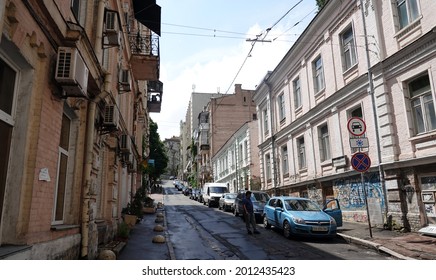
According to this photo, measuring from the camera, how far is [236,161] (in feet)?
110

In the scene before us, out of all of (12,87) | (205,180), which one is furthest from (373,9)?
(205,180)

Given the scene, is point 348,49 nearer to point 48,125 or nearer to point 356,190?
point 356,190

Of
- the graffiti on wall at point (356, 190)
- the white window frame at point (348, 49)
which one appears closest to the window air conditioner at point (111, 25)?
the graffiti on wall at point (356, 190)

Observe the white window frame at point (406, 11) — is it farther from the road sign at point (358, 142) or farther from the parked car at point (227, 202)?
the parked car at point (227, 202)

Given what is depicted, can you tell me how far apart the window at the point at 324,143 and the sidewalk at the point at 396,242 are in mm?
5297

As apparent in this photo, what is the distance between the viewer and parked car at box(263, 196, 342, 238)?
9812 millimetres

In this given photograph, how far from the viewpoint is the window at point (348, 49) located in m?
14.0

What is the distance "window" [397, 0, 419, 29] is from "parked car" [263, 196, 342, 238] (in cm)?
681

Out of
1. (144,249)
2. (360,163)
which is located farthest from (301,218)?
(144,249)

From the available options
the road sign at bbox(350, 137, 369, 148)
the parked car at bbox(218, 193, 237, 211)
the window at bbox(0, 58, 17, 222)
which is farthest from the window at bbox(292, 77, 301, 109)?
the window at bbox(0, 58, 17, 222)

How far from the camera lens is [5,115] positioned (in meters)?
4.03

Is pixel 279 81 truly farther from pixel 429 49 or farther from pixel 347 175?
pixel 429 49

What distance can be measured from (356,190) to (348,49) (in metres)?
6.17
